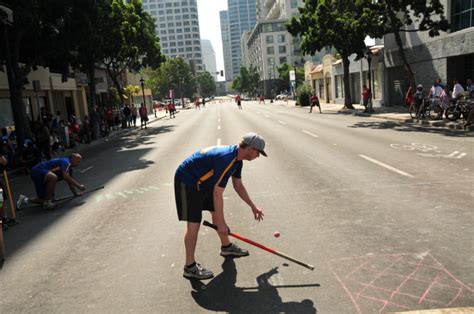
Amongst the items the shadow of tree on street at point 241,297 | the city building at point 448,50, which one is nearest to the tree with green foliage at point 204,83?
the city building at point 448,50

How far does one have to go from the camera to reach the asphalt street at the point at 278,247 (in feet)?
14.7

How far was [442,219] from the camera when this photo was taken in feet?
21.3

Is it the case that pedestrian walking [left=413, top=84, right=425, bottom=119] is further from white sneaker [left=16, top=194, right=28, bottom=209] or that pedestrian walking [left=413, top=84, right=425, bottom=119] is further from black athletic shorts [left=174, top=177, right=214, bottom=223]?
black athletic shorts [left=174, top=177, right=214, bottom=223]

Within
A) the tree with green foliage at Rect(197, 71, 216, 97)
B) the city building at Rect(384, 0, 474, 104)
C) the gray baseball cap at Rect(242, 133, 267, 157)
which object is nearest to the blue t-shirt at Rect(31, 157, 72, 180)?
the gray baseball cap at Rect(242, 133, 267, 157)

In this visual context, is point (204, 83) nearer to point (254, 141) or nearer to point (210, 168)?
point (210, 168)

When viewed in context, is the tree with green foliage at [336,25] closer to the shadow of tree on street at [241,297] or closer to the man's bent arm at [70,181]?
the man's bent arm at [70,181]

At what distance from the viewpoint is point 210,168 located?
4863mm

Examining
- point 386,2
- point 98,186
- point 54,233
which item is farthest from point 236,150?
point 386,2

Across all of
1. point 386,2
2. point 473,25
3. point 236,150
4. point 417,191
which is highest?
point 386,2

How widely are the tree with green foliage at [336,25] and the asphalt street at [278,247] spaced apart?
619 inches

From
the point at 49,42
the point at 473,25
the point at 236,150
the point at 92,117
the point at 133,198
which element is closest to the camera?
the point at 236,150

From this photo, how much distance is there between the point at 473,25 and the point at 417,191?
19.0m

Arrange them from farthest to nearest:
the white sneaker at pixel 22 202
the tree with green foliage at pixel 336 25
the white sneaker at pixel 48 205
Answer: the tree with green foliage at pixel 336 25 < the white sneaker at pixel 22 202 < the white sneaker at pixel 48 205

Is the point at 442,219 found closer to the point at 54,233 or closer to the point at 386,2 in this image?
the point at 54,233
